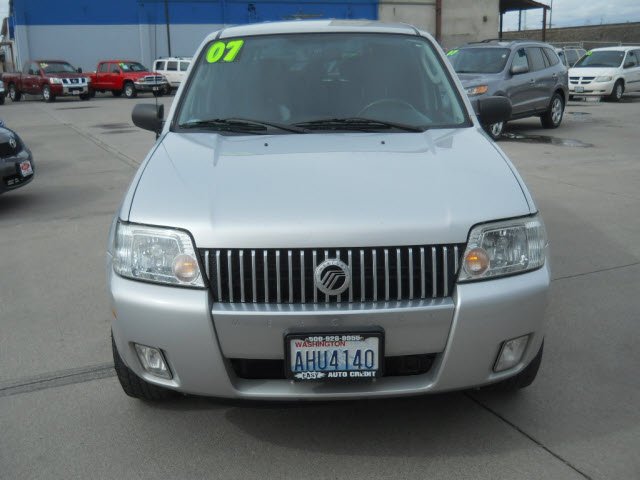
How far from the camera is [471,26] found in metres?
45.8

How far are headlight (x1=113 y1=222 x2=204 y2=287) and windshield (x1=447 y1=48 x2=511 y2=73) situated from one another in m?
11.5

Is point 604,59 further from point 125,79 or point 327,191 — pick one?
point 327,191

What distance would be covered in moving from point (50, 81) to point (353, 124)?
27.4m

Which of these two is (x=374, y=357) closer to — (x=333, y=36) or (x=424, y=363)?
(x=424, y=363)

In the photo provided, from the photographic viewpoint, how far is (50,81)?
91.9 feet

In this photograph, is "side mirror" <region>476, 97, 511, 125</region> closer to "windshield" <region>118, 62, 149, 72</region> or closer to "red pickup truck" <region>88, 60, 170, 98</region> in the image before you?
"red pickup truck" <region>88, 60, 170, 98</region>

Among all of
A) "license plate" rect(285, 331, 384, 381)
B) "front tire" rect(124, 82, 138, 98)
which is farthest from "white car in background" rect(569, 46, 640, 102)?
"license plate" rect(285, 331, 384, 381)

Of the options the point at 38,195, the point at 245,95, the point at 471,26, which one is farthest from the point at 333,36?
the point at 471,26

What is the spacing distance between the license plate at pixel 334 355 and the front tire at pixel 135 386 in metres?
0.81

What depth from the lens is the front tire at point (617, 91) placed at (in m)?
21.2

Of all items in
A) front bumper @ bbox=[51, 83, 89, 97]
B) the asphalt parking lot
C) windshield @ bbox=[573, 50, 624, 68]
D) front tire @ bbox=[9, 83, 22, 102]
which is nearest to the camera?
the asphalt parking lot

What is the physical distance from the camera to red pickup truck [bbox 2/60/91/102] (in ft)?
92.0

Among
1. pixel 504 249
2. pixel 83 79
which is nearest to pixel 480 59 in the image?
pixel 504 249

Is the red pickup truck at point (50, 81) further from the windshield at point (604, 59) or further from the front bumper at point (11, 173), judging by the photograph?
the front bumper at point (11, 173)
